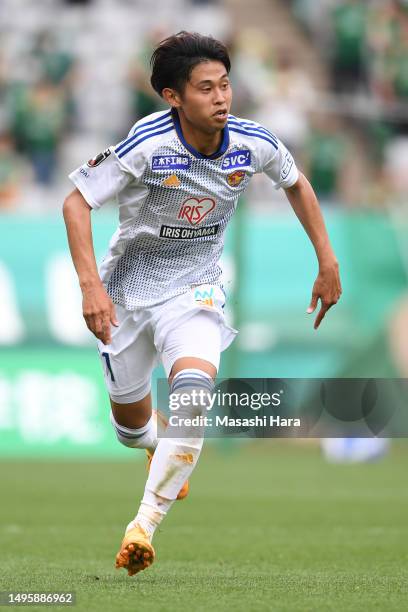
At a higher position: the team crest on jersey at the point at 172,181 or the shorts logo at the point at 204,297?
the team crest on jersey at the point at 172,181

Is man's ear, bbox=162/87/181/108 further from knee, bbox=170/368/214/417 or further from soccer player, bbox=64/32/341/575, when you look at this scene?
knee, bbox=170/368/214/417

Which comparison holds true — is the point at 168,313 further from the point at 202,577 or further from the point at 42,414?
the point at 42,414

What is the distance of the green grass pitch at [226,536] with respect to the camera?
5422 millimetres

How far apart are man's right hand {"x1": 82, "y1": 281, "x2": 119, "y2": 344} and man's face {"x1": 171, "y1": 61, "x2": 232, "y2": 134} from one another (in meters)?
0.91

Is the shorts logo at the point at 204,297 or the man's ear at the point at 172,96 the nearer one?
the man's ear at the point at 172,96

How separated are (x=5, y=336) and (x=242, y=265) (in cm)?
277

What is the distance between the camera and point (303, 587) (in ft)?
18.6

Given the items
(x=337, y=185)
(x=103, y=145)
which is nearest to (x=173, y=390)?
(x=337, y=185)

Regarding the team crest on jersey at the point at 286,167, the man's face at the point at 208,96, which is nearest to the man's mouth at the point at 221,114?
the man's face at the point at 208,96

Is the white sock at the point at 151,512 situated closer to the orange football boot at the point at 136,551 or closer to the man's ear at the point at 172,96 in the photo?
the orange football boot at the point at 136,551

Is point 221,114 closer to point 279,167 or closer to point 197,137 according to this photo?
point 197,137

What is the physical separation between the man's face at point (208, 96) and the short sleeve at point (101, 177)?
0.39 m

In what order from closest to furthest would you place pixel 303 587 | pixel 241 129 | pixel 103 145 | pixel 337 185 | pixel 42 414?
pixel 303 587 < pixel 241 129 < pixel 42 414 < pixel 337 185 < pixel 103 145

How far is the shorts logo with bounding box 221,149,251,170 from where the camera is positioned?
19.7ft
